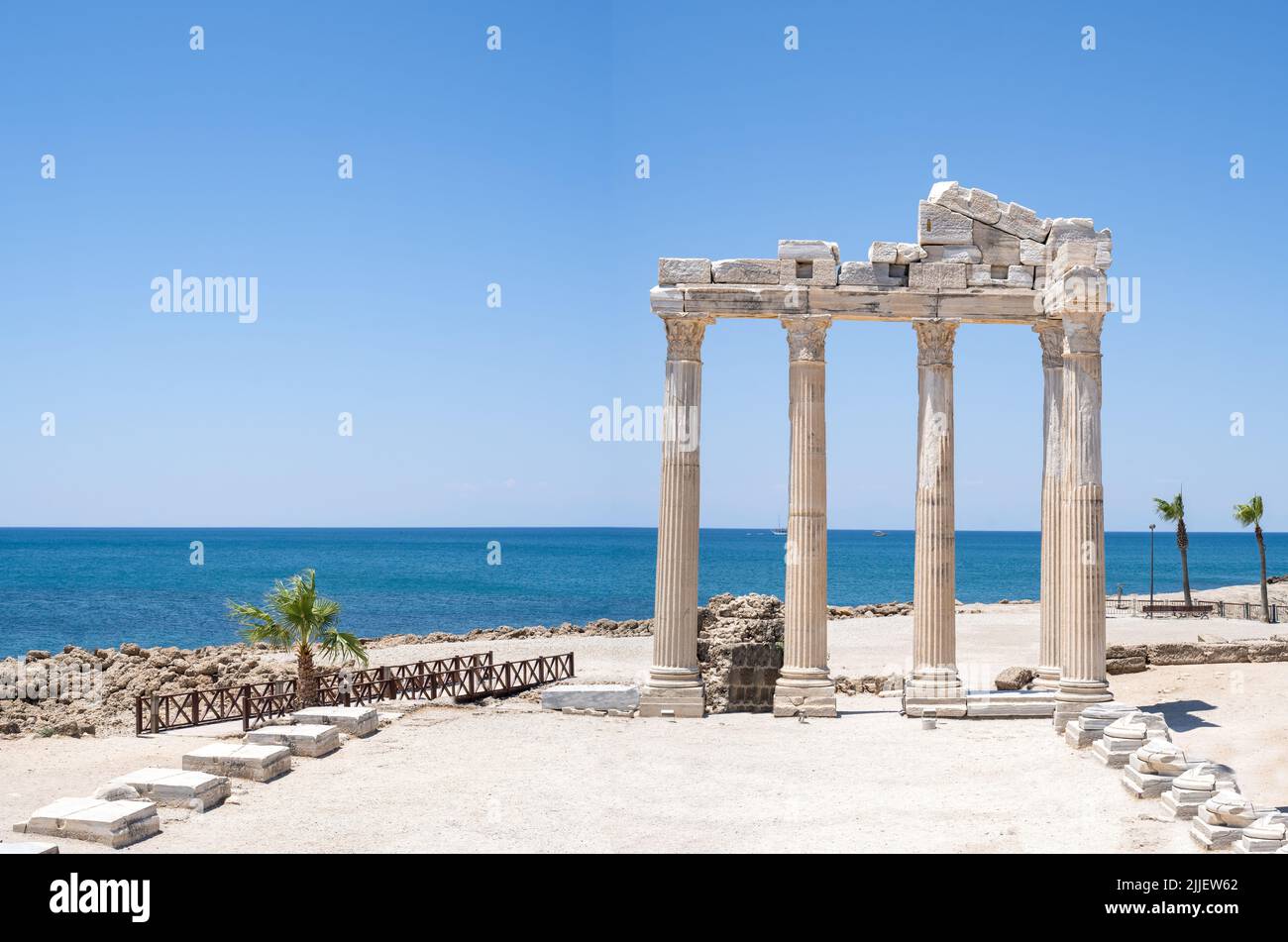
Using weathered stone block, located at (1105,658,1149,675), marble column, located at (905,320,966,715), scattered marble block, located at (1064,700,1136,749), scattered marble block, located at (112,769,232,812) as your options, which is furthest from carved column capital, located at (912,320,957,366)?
scattered marble block, located at (112,769,232,812)

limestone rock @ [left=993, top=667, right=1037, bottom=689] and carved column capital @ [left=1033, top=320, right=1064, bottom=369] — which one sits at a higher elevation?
carved column capital @ [left=1033, top=320, right=1064, bottom=369]

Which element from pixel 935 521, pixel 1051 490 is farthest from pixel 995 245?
pixel 935 521

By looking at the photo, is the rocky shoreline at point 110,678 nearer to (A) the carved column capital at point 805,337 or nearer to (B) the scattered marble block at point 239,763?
(A) the carved column capital at point 805,337

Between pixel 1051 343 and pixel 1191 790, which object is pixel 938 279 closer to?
pixel 1051 343

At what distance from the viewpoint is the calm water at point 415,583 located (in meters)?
81.3

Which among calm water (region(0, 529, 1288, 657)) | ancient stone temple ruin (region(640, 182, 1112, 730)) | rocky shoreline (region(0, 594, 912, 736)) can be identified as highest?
ancient stone temple ruin (region(640, 182, 1112, 730))

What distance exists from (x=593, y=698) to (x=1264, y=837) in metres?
12.9

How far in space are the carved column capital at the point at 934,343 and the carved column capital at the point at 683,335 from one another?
13.2 ft

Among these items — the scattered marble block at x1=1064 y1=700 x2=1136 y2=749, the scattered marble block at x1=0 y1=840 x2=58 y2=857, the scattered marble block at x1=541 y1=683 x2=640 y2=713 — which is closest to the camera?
the scattered marble block at x1=0 y1=840 x2=58 y2=857

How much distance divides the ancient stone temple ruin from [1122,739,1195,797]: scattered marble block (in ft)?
20.6

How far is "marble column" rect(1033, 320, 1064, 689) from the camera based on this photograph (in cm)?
2262

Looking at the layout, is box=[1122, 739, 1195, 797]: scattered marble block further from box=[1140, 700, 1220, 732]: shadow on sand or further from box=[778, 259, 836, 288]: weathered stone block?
box=[778, 259, 836, 288]: weathered stone block

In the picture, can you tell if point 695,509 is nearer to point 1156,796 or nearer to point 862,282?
point 862,282

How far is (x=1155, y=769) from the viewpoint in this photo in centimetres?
1546
